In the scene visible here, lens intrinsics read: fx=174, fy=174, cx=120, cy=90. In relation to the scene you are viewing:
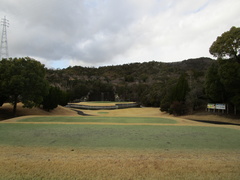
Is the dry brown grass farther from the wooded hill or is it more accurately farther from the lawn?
the wooded hill

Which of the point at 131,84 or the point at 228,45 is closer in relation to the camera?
the point at 228,45

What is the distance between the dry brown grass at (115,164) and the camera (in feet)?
11.1

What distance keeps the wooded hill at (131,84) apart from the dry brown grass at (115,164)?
68.7ft

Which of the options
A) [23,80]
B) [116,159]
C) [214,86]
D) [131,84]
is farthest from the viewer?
[131,84]

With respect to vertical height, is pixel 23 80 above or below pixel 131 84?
below

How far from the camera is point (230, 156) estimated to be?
4.71 m

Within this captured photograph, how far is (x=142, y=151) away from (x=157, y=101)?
35.5m

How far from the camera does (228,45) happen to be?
60.2 ft

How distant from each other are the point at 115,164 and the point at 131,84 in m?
68.2

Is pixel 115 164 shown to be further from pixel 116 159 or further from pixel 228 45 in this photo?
pixel 228 45

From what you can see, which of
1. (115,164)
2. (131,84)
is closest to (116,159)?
(115,164)

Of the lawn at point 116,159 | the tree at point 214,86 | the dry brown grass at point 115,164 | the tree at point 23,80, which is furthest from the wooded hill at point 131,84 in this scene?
the dry brown grass at point 115,164

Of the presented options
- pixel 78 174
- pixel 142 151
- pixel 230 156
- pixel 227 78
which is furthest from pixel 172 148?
pixel 227 78

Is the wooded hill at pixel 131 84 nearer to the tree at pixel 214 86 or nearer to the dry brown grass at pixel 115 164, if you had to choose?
the tree at pixel 214 86
